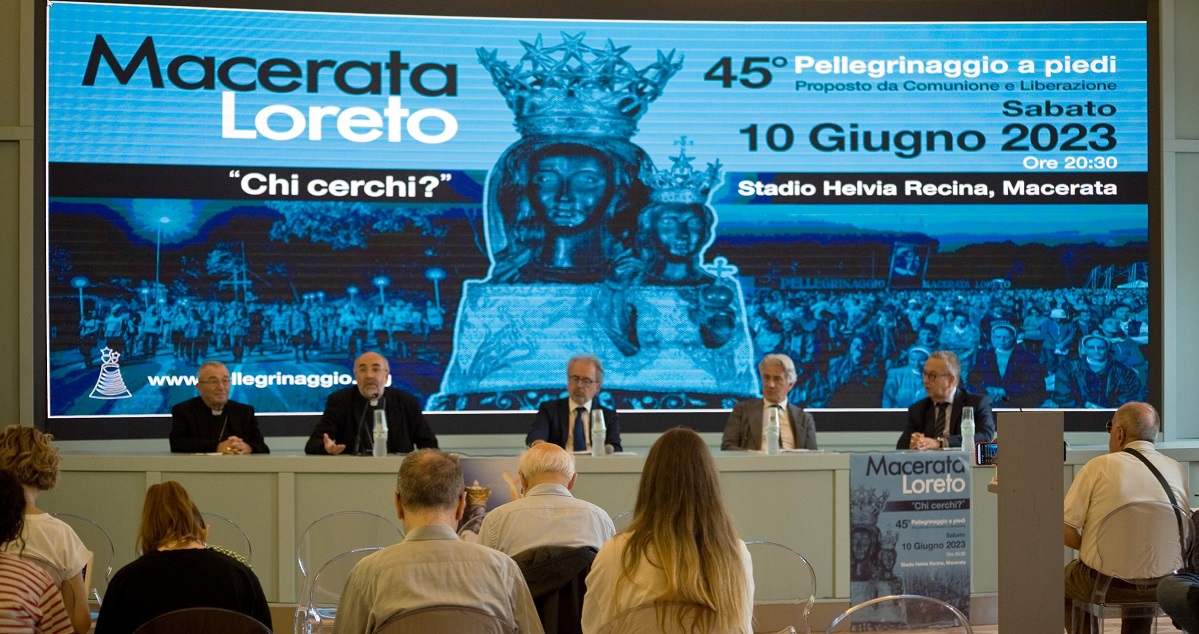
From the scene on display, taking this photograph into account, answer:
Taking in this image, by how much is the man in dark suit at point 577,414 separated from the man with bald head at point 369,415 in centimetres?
62

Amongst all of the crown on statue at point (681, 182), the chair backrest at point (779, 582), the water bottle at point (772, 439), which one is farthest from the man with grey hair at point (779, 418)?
the crown on statue at point (681, 182)

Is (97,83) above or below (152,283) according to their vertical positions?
above

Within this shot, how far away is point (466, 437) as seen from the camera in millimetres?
7480

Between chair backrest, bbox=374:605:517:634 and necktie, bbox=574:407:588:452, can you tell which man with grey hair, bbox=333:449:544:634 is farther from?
necktie, bbox=574:407:588:452

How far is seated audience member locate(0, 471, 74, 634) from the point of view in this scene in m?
3.10

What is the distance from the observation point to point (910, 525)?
606cm

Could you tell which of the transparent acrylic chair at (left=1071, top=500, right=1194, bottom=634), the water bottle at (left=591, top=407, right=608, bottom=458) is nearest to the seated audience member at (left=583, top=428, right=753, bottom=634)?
the transparent acrylic chair at (left=1071, top=500, right=1194, bottom=634)

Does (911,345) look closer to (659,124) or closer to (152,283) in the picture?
(659,124)

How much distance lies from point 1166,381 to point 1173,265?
0.74 metres

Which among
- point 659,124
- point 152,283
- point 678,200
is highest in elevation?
point 659,124

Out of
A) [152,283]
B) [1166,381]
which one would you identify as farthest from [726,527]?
[1166,381]

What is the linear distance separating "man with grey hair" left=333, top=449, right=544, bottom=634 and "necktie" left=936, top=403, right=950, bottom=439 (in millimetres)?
4300

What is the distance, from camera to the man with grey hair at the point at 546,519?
3643 millimetres

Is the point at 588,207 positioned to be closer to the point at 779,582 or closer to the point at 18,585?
the point at 779,582
